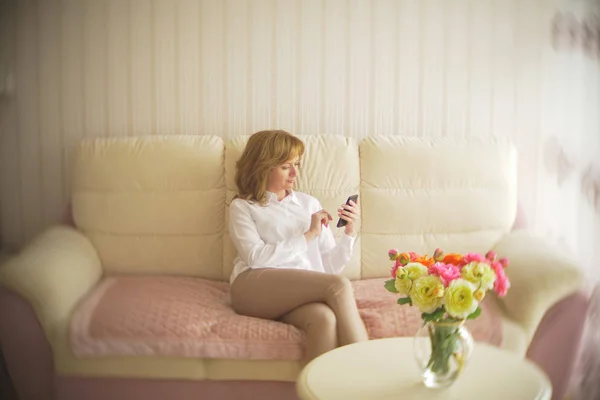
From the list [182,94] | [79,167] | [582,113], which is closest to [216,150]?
[182,94]

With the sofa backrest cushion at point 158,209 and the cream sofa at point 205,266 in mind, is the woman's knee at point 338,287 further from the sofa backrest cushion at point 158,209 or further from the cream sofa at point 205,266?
the sofa backrest cushion at point 158,209

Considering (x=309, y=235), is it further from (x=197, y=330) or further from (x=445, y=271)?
(x=445, y=271)

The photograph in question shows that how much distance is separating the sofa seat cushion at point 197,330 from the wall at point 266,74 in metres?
0.95

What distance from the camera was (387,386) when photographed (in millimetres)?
1492

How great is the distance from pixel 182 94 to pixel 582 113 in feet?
6.07

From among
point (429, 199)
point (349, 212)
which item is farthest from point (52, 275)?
point (429, 199)

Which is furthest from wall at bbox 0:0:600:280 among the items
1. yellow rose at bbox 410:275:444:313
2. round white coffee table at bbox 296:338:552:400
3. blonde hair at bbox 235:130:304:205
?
yellow rose at bbox 410:275:444:313

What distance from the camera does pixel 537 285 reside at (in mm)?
2074

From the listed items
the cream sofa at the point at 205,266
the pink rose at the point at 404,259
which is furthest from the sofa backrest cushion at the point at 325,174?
the pink rose at the point at 404,259

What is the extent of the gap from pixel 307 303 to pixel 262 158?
0.58 meters

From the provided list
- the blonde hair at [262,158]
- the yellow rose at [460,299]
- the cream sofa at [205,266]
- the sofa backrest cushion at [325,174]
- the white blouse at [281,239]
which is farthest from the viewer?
the sofa backrest cushion at [325,174]

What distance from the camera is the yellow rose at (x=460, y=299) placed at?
4.58 feet

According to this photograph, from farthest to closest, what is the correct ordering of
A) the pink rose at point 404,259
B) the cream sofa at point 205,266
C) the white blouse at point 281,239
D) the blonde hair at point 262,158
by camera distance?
the blonde hair at point 262,158
the white blouse at point 281,239
the cream sofa at point 205,266
the pink rose at point 404,259

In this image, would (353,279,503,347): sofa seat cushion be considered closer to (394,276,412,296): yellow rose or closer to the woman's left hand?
the woman's left hand
